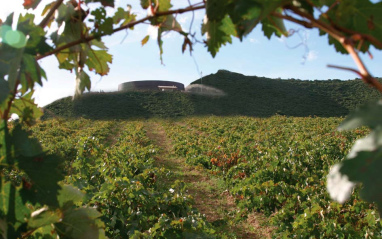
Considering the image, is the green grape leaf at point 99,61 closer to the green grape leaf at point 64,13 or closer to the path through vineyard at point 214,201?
the green grape leaf at point 64,13

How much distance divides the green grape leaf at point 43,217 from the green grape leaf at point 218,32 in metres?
0.49

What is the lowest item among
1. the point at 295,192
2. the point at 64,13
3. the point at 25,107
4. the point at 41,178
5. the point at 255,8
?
the point at 295,192

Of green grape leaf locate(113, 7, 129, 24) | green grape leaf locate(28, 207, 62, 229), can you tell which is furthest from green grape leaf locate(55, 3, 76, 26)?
green grape leaf locate(28, 207, 62, 229)

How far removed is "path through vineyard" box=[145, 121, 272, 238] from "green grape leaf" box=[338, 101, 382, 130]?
4.79 meters

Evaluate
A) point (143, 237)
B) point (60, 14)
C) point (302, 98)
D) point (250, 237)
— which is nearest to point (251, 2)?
point (60, 14)

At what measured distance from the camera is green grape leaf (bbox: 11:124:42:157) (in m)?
0.63

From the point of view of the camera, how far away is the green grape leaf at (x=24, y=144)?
0.63m

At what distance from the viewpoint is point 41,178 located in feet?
2.15

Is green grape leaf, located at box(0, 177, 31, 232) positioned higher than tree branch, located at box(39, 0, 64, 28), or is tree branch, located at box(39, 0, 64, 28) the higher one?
tree branch, located at box(39, 0, 64, 28)

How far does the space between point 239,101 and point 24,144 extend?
37490mm

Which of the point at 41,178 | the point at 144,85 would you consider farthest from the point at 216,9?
the point at 144,85

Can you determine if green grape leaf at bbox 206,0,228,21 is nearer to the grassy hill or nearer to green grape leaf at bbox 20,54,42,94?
green grape leaf at bbox 20,54,42,94

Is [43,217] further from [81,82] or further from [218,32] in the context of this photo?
[218,32]

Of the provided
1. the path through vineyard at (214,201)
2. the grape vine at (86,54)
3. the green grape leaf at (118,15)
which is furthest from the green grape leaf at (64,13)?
the path through vineyard at (214,201)
